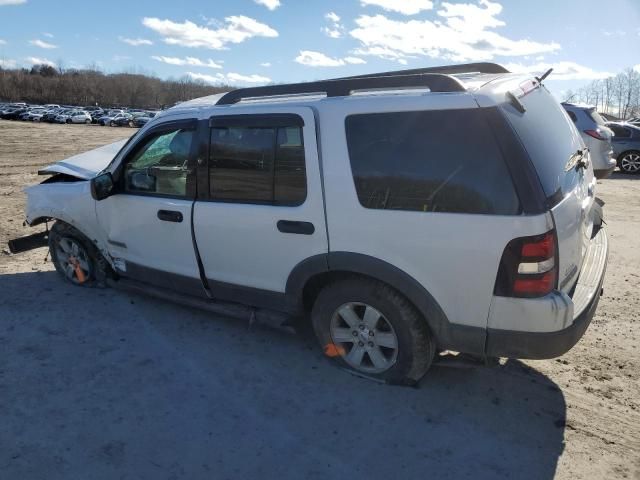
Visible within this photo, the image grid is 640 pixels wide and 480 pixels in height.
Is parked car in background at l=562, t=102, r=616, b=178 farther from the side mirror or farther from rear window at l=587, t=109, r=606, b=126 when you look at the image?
the side mirror

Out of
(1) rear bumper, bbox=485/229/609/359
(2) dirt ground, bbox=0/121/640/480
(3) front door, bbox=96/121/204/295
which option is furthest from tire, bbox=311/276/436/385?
(3) front door, bbox=96/121/204/295

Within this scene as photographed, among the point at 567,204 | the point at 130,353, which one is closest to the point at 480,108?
the point at 567,204

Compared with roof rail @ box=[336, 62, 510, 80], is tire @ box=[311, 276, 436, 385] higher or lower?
lower

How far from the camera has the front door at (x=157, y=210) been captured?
4.02 m

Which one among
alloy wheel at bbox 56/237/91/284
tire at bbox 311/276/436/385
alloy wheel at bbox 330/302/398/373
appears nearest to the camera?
tire at bbox 311/276/436/385

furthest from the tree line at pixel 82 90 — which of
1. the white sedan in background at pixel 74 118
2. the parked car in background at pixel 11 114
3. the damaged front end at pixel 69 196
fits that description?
the damaged front end at pixel 69 196

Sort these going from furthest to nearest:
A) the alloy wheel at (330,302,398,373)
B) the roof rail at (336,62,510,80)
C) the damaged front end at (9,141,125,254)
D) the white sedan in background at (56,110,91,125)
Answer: the white sedan in background at (56,110,91,125) → the damaged front end at (9,141,125,254) → the roof rail at (336,62,510,80) → the alloy wheel at (330,302,398,373)

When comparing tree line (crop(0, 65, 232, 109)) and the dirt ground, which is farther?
tree line (crop(0, 65, 232, 109))

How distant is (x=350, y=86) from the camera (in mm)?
3283

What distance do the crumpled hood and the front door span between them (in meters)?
0.51

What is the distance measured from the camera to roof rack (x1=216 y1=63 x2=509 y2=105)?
9.70ft

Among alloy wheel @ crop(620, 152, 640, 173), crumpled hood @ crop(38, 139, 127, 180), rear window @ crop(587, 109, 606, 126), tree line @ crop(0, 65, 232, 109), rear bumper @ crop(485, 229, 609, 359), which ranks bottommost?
rear bumper @ crop(485, 229, 609, 359)

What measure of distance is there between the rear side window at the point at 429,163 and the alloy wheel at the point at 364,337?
759 mm

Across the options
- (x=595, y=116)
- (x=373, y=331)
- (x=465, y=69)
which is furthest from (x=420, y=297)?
(x=595, y=116)
